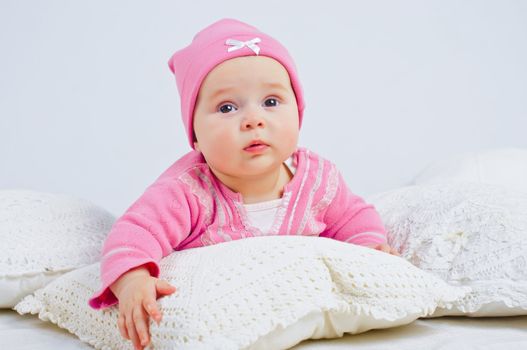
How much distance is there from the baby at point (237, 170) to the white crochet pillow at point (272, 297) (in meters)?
0.12

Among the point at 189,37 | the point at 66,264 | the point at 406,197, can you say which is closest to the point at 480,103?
the point at 189,37

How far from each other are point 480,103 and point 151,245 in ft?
6.33

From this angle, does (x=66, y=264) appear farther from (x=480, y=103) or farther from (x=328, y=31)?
(x=480, y=103)

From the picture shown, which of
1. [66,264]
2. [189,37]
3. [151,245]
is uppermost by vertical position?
[189,37]

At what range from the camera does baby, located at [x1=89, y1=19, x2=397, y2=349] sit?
1.25m

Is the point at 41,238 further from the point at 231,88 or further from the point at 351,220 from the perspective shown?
the point at 351,220

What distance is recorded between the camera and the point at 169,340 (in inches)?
35.9

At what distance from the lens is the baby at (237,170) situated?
1250 mm

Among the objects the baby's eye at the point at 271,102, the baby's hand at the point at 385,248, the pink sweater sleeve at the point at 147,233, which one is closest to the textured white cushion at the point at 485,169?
the baby's hand at the point at 385,248

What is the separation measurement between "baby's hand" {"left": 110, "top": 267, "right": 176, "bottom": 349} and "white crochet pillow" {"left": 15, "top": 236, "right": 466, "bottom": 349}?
0.05ft

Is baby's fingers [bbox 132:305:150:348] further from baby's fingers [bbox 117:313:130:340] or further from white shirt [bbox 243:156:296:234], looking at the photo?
white shirt [bbox 243:156:296:234]

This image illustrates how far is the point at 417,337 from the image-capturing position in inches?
41.7

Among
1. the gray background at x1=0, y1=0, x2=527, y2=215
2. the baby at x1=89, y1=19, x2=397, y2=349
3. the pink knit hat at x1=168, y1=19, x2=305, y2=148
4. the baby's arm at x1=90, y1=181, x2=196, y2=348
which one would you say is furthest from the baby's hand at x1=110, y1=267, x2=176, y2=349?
the gray background at x1=0, y1=0, x2=527, y2=215

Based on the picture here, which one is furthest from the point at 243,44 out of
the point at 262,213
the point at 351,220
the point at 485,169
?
the point at 485,169
